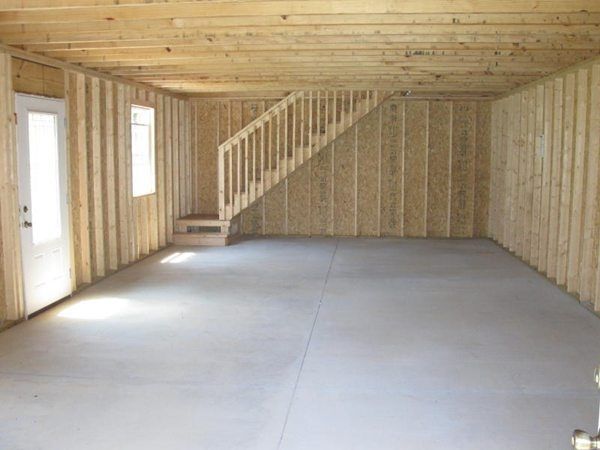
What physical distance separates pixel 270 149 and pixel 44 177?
510 cm

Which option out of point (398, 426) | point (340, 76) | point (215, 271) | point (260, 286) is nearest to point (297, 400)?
point (398, 426)

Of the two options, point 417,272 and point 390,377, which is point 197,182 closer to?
point 417,272

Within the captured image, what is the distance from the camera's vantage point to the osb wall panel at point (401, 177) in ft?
41.9

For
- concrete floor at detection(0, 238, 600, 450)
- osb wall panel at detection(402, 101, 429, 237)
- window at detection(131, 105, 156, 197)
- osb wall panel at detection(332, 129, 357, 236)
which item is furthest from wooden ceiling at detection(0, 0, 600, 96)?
osb wall panel at detection(332, 129, 357, 236)

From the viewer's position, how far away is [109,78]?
8.98m

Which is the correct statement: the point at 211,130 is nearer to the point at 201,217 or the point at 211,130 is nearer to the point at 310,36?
the point at 201,217

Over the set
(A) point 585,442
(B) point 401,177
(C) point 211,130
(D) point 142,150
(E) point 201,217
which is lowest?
(E) point 201,217

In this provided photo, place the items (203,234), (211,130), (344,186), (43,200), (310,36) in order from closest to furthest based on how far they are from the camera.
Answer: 1. (310,36)
2. (43,200)
3. (203,234)
4. (344,186)
5. (211,130)

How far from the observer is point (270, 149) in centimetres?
1178

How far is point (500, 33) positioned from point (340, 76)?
11.8 ft

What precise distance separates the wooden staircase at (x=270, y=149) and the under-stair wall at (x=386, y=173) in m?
0.79

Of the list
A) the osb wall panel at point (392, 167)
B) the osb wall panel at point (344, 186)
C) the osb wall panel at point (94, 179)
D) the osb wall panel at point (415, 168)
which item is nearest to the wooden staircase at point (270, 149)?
the osb wall panel at point (344, 186)

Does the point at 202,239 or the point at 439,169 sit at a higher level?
the point at 439,169

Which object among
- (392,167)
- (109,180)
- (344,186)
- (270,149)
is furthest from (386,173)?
(109,180)
